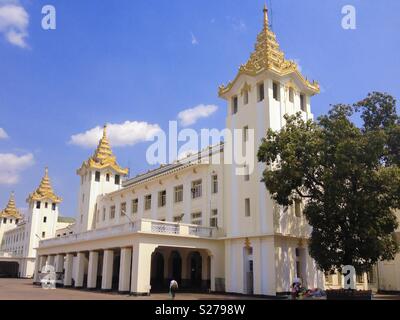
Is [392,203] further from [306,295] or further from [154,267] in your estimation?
[154,267]

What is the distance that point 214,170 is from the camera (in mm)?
A: 31906

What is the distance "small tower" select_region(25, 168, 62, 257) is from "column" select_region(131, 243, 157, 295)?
4747 cm

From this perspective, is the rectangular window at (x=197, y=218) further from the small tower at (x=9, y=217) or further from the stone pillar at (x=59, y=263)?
the small tower at (x=9, y=217)

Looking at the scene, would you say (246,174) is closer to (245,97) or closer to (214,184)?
(214,184)

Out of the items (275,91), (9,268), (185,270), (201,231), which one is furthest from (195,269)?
(9,268)

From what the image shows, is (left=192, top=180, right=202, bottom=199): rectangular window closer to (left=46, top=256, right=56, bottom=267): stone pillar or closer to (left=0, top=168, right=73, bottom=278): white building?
(left=46, top=256, right=56, bottom=267): stone pillar

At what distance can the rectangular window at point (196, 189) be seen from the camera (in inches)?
1305

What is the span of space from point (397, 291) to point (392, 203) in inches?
518

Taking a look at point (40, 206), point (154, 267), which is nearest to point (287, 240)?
Answer: point (154, 267)

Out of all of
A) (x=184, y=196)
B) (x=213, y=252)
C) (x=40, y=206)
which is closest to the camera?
(x=213, y=252)

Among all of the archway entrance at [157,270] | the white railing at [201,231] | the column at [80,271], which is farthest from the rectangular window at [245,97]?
the column at [80,271]

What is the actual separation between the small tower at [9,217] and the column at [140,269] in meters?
69.5

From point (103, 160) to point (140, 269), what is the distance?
80.2 feet

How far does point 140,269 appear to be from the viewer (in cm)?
2583
